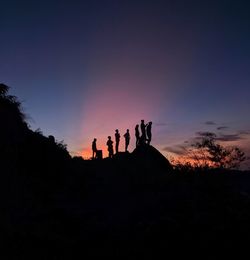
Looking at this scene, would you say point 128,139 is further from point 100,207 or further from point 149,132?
point 100,207

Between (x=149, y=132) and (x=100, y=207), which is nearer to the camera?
(x=100, y=207)

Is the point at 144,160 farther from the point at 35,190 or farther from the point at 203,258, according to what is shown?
the point at 203,258

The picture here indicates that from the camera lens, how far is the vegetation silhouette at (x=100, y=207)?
20.2 metres

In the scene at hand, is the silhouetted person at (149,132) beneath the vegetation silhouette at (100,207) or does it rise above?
above

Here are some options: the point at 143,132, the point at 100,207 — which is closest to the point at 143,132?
the point at 143,132

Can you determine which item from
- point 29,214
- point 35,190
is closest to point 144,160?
point 35,190

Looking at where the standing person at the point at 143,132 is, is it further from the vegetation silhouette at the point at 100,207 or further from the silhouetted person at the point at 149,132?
the vegetation silhouette at the point at 100,207

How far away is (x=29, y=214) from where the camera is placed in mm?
22000

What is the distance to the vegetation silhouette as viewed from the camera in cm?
2019

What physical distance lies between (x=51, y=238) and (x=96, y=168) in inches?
479

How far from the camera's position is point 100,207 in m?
25.7

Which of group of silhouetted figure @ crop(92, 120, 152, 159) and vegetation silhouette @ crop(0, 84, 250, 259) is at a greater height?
group of silhouetted figure @ crop(92, 120, 152, 159)

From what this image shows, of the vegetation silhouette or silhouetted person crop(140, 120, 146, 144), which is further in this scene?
silhouetted person crop(140, 120, 146, 144)

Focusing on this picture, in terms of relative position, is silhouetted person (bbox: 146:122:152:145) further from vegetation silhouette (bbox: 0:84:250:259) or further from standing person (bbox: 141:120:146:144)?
vegetation silhouette (bbox: 0:84:250:259)
